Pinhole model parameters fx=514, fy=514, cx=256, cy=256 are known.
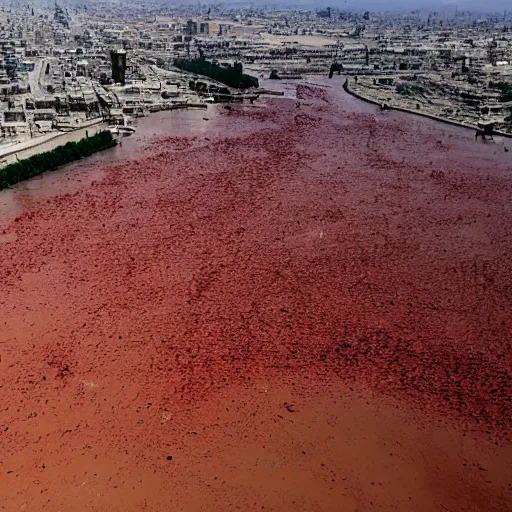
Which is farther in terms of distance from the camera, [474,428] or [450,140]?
[450,140]

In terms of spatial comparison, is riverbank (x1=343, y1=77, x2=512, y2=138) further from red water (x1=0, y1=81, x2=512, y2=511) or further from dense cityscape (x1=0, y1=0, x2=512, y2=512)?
red water (x1=0, y1=81, x2=512, y2=511)

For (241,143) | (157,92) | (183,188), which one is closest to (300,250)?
(183,188)

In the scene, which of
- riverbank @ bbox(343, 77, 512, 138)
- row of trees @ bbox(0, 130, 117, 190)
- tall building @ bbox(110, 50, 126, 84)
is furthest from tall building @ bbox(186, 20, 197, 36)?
row of trees @ bbox(0, 130, 117, 190)

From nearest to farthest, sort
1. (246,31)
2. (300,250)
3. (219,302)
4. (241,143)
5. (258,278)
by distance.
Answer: (219,302) < (258,278) < (300,250) < (241,143) < (246,31)

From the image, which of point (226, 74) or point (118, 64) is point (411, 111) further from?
point (118, 64)

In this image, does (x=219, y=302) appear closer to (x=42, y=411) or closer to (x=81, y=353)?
(x=81, y=353)

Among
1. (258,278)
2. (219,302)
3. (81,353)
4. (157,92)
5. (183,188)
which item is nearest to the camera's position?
(81,353)

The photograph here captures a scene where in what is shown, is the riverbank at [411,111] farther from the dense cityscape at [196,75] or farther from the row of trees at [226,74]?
the row of trees at [226,74]
